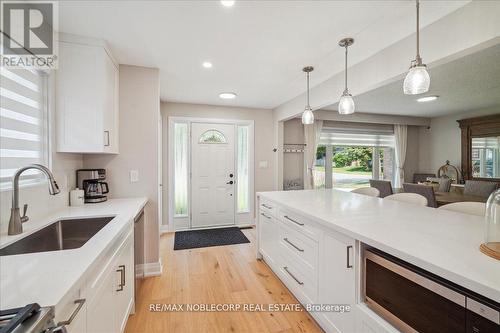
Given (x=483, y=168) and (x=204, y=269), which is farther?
(x=483, y=168)

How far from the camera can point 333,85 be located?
2.79m

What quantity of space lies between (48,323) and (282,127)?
421cm

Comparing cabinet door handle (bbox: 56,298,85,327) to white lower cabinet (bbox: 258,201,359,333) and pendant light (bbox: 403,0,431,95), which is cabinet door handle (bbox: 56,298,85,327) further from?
pendant light (bbox: 403,0,431,95)

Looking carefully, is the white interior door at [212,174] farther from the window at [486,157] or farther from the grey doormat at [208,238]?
the window at [486,157]

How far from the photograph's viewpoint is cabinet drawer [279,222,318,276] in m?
1.70

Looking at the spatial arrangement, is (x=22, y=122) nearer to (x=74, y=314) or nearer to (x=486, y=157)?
(x=74, y=314)

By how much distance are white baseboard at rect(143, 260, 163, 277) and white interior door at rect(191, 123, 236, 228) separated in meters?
1.67

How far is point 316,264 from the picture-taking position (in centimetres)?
166

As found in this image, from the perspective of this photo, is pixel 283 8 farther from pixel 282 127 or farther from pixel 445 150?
pixel 445 150

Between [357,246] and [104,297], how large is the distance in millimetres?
1402

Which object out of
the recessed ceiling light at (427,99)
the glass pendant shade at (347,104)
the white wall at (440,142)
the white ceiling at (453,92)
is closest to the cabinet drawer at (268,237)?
the glass pendant shade at (347,104)

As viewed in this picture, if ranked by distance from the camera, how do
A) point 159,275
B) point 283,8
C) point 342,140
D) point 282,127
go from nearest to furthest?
1. point 283,8
2. point 159,275
3. point 282,127
4. point 342,140

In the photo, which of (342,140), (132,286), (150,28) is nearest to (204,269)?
(132,286)

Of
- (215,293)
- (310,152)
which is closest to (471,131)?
(310,152)
